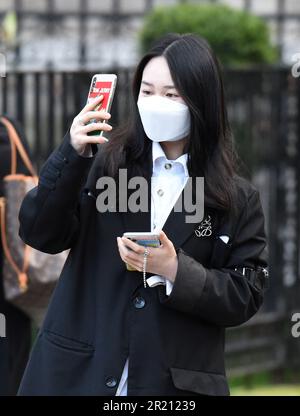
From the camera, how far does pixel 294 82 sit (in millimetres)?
6699

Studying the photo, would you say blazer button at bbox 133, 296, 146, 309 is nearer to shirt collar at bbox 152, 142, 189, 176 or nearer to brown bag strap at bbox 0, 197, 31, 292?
shirt collar at bbox 152, 142, 189, 176

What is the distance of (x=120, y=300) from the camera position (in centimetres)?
287

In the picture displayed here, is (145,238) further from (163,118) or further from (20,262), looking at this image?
(20,262)

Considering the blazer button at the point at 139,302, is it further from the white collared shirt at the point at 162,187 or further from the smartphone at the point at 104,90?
the smartphone at the point at 104,90

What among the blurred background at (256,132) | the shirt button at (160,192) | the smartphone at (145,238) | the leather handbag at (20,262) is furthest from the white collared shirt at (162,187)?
the blurred background at (256,132)

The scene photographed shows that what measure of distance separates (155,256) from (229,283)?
246 mm

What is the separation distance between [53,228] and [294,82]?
416 cm

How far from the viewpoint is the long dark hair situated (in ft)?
9.50

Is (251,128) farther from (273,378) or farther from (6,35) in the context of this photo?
(6,35)

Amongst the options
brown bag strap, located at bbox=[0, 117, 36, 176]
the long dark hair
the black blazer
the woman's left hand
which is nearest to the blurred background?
brown bag strap, located at bbox=[0, 117, 36, 176]

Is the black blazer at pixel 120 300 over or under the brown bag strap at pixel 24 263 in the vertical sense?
over

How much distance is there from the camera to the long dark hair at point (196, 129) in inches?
114

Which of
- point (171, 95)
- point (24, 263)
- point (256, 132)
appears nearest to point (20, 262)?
point (24, 263)
